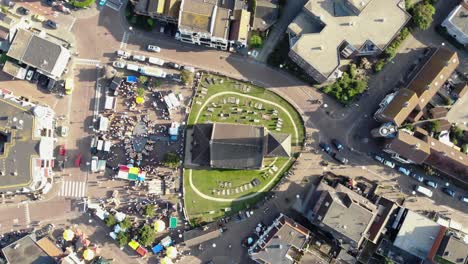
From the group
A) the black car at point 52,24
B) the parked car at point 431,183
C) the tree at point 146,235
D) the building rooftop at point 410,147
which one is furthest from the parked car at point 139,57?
the parked car at point 431,183

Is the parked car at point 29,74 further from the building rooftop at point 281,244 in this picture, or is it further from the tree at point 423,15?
the tree at point 423,15

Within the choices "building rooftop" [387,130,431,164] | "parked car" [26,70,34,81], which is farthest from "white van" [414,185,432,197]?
"parked car" [26,70,34,81]

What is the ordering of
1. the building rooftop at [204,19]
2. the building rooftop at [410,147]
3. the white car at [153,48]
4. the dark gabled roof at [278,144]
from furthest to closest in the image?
the white car at [153,48] → the building rooftop at [204,19] → the building rooftop at [410,147] → the dark gabled roof at [278,144]

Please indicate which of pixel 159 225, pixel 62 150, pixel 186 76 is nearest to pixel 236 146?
pixel 186 76

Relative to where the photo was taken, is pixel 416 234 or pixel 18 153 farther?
pixel 416 234

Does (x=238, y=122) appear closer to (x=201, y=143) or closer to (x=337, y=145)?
(x=201, y=143)

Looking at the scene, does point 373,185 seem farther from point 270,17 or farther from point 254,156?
point 270,17
